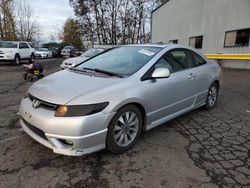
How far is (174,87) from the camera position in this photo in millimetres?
3656

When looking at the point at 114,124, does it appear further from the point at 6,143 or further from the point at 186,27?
the point at 186,27

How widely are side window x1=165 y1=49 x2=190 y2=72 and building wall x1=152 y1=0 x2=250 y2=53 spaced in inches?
383

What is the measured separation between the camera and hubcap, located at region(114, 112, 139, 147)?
2.95 metres

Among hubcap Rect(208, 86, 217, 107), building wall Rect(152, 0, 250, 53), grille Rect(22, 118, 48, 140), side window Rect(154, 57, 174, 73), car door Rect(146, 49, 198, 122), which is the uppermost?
building wall Rect(152, 0, 250, 53)

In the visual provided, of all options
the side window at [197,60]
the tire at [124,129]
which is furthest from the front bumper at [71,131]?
the side window at [197,60]

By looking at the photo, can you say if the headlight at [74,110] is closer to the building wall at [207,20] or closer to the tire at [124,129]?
the tire at [124,129]

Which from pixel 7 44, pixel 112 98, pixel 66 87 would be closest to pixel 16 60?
pixel 7 44

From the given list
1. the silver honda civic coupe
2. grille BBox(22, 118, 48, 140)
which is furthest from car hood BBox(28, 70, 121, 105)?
grille BBox(22, 118, 48, 140)

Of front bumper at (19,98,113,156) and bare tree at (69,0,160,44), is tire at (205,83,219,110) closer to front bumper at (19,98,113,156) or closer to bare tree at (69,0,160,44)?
front bumper at (19,98,113,156)

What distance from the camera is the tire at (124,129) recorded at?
2.84 m

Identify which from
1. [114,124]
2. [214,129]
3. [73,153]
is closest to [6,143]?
[73,153]

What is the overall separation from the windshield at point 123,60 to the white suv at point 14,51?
13.8 metres

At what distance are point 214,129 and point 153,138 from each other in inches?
48.4

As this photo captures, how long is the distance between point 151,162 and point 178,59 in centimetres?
206
